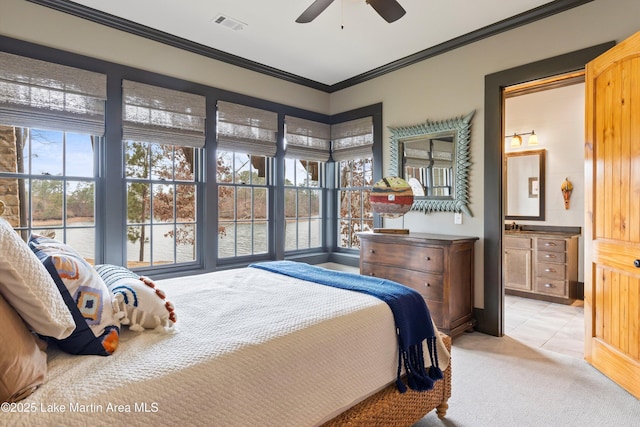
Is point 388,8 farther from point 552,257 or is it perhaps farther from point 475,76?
point 552,257

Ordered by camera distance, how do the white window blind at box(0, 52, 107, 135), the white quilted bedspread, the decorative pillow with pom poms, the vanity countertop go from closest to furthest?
the white quilted bedspread < the decorative pillow with pom poms < the white window blind at box(0, 52, 107, 135) < the vanity countertop

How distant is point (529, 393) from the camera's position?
2307 millimetres

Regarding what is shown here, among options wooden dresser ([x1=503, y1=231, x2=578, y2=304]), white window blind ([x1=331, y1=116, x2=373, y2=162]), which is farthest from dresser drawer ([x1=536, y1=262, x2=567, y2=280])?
white window blind ([x1=331, y1=116, x2=373, y2=162])

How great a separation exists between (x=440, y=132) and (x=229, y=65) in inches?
92.9

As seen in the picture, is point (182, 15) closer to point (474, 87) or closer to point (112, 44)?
point (112, 44)

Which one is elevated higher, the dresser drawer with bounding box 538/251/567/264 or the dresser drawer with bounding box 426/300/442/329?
the dresser drawer with bounding box 538/251/567/264

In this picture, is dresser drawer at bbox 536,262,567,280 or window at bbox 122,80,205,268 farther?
dresser drawer at bbox 536,262,567,280

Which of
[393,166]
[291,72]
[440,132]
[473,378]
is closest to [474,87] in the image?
[440,132]

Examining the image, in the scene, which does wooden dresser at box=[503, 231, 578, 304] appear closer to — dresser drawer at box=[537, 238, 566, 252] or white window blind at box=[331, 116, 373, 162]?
dresser drawer at box=[537, 238, 566, 252]

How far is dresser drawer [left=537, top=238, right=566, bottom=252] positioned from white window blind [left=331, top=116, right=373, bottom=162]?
2.52m

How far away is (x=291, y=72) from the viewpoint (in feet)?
14.0

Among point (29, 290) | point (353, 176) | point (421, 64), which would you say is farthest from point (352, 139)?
point (29, 290)

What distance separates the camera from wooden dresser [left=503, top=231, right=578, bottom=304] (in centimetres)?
443

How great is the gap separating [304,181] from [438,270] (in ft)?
7.28
